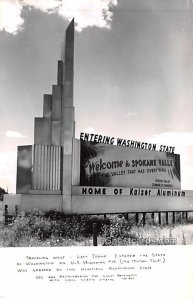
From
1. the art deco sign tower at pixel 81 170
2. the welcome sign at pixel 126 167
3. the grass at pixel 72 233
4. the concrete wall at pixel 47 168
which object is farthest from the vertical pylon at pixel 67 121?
the grass at pixel 72 233

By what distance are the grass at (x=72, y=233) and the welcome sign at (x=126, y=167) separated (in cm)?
118

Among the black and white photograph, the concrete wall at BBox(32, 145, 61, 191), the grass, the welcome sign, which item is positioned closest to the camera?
the grass

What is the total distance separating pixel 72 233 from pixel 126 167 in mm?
2291

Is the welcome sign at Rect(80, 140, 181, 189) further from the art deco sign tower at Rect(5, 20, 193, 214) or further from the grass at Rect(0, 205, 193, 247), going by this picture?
the grass at Rect(0, 205, 193, 247)

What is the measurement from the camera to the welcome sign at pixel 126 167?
20.3 ft

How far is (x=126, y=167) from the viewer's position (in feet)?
22.0

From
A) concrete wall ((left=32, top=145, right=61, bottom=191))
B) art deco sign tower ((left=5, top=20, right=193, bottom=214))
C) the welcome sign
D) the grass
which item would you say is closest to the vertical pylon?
art deco sign tower ((left=5, top=20, right=193, bottom=214))

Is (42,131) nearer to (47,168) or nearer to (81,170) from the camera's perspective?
(47,168)

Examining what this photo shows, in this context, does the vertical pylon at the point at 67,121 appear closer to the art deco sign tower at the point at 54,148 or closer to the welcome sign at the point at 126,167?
the art deco sign tower at the point at 54,148

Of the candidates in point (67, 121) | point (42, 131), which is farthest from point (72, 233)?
point (67, 121)

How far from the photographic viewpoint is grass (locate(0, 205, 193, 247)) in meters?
4.09

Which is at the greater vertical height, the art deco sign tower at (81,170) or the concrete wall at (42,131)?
the concrete wall at (42,131)

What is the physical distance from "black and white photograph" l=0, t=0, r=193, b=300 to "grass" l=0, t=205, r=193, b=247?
0.02 m
